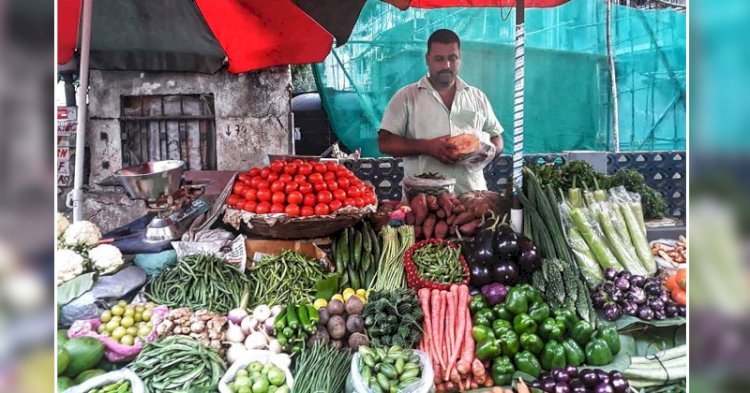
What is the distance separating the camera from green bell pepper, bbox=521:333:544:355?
3.35 m

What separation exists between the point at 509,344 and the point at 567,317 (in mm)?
450

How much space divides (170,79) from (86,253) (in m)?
2.47

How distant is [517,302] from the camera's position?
11.6 ft

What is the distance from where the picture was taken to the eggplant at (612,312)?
3566 mm

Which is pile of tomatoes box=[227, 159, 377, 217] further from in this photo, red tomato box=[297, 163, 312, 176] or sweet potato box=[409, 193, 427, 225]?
sweet potato box=[409, 193, 427, 225]

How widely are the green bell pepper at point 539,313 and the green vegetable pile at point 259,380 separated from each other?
5.06 ft

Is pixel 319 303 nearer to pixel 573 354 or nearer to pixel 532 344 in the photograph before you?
pixel 532 344

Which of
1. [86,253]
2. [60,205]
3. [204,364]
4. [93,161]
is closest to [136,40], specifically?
[93,161]

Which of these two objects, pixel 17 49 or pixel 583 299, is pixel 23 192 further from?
pixel 583 299

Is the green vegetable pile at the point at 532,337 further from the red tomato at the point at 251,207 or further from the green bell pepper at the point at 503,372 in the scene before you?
the red tomato at the point at 251,207

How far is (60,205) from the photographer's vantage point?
445 centimetres

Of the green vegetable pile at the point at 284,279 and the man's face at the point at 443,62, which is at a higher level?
the man's face at the point at 443,62

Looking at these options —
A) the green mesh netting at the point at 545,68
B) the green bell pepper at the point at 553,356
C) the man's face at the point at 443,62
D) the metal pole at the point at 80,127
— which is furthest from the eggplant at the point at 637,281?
the metal pole at the point at 80,127

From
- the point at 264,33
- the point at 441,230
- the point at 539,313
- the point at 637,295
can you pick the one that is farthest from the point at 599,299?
the point at 264,33
